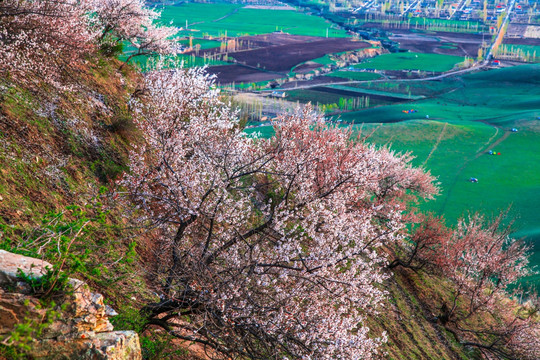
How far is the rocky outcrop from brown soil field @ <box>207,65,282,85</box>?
133 m

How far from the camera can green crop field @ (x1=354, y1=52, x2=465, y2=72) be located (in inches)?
6442

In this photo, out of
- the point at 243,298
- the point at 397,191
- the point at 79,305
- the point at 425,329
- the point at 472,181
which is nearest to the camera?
the point at 79,305

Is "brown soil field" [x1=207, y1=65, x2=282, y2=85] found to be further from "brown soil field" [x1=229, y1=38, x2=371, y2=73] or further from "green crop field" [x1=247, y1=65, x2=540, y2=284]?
"green crop field" [x1=247, y1=65, x2=540, y2=284]

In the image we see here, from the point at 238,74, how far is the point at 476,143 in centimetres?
8815

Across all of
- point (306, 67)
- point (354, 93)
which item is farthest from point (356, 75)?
point (354, 93)

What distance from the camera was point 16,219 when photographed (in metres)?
9.24

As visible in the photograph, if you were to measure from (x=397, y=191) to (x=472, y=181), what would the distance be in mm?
38599

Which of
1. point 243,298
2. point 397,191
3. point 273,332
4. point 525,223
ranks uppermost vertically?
point 243,298

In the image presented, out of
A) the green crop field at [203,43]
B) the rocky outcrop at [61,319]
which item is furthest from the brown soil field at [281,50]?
the rocky outcrop at [61,319]

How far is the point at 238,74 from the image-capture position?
14650cm

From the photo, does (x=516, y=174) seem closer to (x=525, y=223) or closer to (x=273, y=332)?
(x=525, y=223)

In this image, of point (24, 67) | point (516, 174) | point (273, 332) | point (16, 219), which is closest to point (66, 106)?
point (24, 67)

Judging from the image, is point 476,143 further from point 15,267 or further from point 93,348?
point 15,267

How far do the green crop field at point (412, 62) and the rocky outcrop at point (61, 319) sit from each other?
16806 cm
